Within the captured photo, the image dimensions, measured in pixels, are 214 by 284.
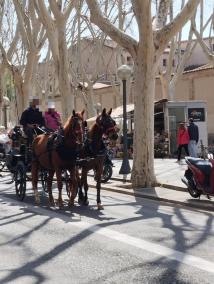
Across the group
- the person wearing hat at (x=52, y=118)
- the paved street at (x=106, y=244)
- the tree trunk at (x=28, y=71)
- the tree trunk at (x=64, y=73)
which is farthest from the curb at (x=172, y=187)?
the tree trunk at (x=28, y=71)

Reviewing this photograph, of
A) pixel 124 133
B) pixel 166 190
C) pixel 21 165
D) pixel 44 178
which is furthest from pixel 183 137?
pixel 21 165

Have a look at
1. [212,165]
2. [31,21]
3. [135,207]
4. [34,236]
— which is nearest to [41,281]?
[34,236]

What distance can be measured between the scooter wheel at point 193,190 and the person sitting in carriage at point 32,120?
154 inches

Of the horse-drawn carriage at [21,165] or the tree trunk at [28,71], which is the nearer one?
the horse-drawn carriage at [21,165]

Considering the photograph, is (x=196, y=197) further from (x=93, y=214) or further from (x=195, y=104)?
(x=195, y=104)

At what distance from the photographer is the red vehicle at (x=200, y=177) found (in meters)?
12.1

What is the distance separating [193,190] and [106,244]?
512 centimetres

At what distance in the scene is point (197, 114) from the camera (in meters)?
27.4

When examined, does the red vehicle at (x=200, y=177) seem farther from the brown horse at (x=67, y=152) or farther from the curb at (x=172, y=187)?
the brown horse at (x=67, y=152)

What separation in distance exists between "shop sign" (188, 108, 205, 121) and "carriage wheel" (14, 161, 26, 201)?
15.3 metres

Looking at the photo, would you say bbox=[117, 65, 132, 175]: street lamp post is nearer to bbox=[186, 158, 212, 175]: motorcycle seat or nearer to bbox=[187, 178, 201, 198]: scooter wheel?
bbox=[187, 178, 201, 198]: scooter wheel

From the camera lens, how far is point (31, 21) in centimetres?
2470

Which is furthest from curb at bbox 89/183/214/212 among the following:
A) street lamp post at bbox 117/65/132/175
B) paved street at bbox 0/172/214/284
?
street lamp post at bbox 117/65/132/175

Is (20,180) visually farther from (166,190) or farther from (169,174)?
(169,174)
